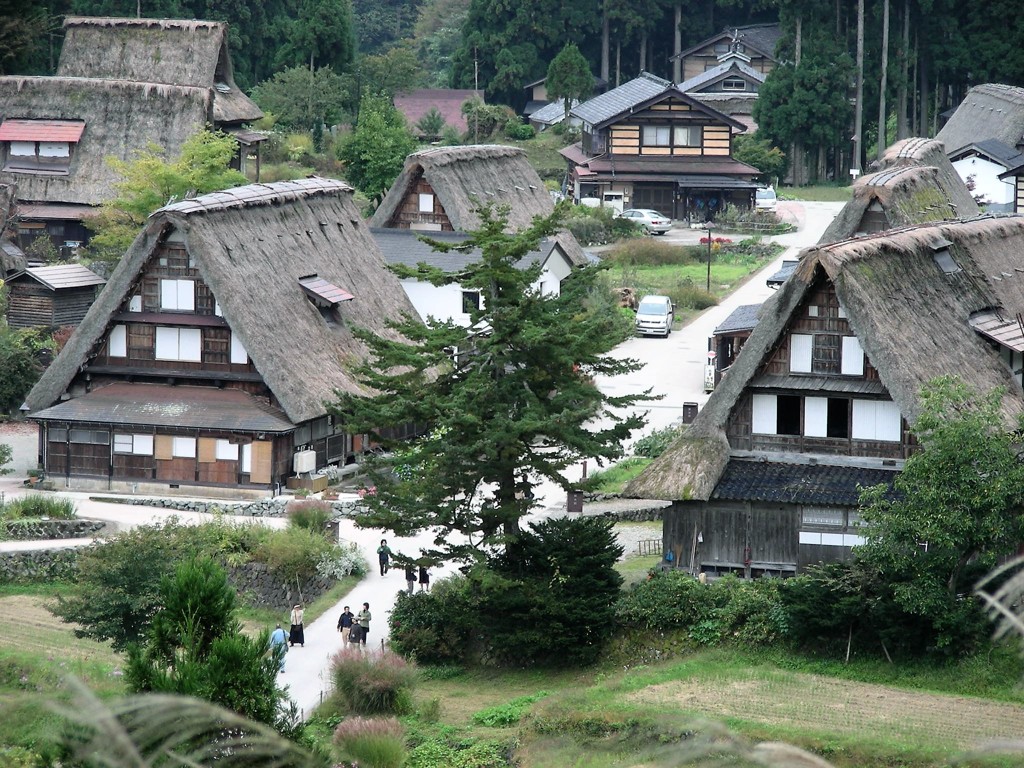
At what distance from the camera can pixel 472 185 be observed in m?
59.7

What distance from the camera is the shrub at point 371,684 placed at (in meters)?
29.0

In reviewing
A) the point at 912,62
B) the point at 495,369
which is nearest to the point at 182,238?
the point at 495,369

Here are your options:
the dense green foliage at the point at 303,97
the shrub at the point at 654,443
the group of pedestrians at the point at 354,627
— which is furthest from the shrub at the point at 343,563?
the dense green foliage at the point at 303,97

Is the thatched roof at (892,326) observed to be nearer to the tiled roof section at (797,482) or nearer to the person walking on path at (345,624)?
the tiled roof section at (797,482)

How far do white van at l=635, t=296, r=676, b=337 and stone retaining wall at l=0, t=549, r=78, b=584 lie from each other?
1066 inches

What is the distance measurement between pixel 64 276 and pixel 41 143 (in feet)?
45.9

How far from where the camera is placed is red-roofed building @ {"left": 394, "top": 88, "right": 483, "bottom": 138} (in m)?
97.5

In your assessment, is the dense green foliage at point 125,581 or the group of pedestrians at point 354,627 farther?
the group of pedestrians at point 354,627

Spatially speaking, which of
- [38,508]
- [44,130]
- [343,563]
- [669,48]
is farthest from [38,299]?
[669,48]

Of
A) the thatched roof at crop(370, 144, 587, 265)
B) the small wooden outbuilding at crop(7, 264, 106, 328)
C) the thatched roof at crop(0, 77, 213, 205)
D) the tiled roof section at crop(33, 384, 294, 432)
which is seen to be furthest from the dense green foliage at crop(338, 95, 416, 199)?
the tiled roof section at crop(33, 384, 294, 432)

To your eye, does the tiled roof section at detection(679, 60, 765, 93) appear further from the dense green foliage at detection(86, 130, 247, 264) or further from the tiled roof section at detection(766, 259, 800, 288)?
→ the tiled roof section at detection(766, 259, 800, 288)

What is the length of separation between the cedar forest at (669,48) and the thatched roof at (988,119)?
8.83m

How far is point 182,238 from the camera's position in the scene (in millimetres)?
41625

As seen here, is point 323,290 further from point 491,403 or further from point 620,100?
point 620,100
